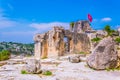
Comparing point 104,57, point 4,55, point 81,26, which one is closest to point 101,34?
point 81,26

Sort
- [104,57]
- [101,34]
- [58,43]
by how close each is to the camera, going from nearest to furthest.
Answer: [104,57] → [58,43] → [101,34]

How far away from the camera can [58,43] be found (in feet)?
152

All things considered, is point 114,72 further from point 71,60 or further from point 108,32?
point 108,32

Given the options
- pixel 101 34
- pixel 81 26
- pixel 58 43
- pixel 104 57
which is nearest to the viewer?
pixel 104 57

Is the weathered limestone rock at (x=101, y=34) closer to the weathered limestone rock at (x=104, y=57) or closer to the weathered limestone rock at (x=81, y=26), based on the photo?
the weathered limestone rock at (x=81, y=26)

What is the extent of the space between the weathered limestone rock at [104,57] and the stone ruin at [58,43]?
20.0m

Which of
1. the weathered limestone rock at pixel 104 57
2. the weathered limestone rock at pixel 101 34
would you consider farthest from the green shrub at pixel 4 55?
the weathered limestone rock at pixel 101 34

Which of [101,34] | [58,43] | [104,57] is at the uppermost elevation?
[101,34]

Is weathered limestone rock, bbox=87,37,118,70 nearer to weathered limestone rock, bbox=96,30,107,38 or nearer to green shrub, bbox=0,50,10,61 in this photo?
green shrub, bbox=0,50,10,61

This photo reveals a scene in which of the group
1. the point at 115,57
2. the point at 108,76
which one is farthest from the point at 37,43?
the point at 108,76

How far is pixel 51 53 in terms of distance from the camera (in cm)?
4703

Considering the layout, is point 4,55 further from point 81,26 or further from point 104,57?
point 81,26

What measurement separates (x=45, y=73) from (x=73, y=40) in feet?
93.4

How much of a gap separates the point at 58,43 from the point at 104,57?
70.8 ft
